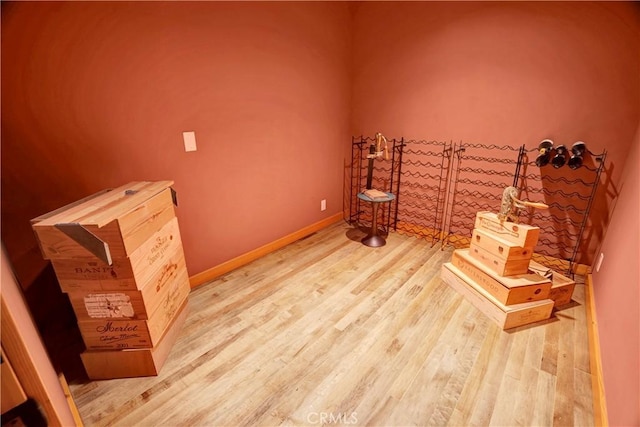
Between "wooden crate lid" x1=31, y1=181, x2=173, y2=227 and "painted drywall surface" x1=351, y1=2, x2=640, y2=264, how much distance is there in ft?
7.71

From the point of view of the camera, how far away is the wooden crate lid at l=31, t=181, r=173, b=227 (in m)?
1.20

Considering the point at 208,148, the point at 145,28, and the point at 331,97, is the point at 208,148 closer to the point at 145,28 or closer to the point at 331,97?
the point at 145,28

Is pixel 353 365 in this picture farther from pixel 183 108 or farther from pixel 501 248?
pixel 183 108

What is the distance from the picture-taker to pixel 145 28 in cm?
170

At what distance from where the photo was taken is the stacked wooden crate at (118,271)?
122cm

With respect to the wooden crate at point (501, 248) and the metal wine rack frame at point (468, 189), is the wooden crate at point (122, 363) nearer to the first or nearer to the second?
the wooden crate at point (501, 248)

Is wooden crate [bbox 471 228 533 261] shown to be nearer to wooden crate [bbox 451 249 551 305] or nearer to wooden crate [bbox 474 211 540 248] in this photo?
wooden crate [bbox 474 211 540 248]
